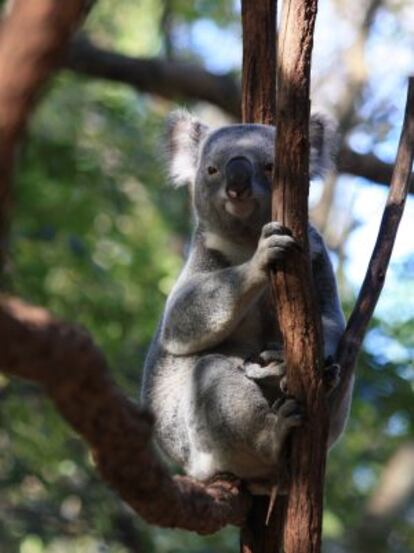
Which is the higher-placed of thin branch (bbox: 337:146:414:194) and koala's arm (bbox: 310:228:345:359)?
thin branch (bbox: 337:146:414:194)

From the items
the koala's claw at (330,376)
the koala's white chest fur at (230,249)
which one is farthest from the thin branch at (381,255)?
the koala's white chest fur at (230,249)

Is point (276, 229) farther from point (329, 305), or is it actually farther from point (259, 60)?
point (259, 60)

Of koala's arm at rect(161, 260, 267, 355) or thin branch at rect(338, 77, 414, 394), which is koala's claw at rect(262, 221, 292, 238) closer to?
koala's arm at rect(161, 260, 267, 355)

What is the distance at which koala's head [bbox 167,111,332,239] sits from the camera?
227 inches

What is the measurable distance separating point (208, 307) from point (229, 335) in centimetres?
31

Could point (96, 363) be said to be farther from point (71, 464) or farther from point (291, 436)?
point (71, 464)

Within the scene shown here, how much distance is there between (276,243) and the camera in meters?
4.47

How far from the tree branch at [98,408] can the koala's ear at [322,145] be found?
2786mm

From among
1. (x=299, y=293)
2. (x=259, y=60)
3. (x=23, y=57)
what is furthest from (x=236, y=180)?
(x=23, y=57)

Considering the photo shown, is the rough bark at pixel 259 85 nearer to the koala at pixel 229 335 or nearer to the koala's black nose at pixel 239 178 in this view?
the koala at pixel 229 335

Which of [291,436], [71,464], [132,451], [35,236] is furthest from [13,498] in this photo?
[132,451]

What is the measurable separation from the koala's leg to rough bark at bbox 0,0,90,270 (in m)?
3.15

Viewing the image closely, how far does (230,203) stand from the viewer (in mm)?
5859

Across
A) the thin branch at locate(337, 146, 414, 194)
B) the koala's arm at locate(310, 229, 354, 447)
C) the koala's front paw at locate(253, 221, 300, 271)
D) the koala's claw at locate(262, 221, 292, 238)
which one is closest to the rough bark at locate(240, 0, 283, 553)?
the koala's arm at locate(310, 229, 354, 447)
